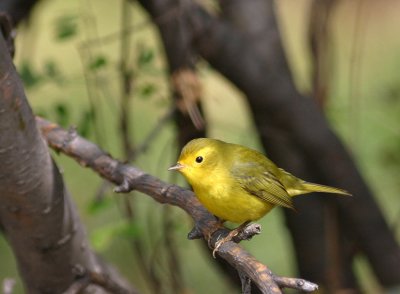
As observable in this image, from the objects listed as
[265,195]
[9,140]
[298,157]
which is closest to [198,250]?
[298,157]

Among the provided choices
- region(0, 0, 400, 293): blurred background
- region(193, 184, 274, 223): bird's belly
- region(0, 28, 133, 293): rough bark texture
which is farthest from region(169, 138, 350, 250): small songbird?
region(0, 0, 400, 293): blurred background

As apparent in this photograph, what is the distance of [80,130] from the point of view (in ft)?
12.0

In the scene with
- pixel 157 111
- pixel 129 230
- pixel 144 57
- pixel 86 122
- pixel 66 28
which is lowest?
pixel 157 111

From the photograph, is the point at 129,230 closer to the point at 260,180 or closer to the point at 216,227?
the point at 260,180

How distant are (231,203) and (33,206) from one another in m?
0.67

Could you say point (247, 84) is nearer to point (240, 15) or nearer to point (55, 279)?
point (240, 15)

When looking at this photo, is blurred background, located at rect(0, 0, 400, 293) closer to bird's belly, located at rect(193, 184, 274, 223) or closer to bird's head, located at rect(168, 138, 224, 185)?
bird's head, located at rect(168, 138, 224, 185)

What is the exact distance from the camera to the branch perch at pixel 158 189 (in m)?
1.96

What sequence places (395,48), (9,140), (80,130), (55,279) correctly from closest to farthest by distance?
(9,140) < (55,279) < (80,130) < (395,48)

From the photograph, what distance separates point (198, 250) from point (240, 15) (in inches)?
95.8

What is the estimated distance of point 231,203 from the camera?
285cm

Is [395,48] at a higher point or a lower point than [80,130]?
lower

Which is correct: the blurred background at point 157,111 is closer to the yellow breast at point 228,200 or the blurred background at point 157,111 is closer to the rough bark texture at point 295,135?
the rough bark texture at point 295,135

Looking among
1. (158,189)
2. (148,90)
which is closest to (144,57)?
(148,90)
